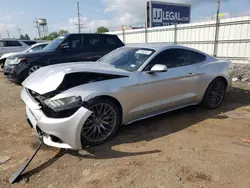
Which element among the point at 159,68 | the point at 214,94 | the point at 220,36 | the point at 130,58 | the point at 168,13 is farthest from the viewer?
the point at 168,13

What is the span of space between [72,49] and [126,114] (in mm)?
5032

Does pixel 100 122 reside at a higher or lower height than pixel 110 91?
lower

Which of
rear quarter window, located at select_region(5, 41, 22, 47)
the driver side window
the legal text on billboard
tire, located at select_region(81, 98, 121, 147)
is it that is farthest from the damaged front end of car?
the legal text on billboard

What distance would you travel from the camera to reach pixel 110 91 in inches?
128

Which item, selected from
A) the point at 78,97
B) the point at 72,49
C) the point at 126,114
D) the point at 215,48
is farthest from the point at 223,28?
the point at 78,97

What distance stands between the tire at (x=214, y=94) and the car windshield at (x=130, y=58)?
67.6 inches

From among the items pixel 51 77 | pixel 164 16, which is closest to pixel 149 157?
pixel 51 77

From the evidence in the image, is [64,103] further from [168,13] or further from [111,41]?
[168,13]

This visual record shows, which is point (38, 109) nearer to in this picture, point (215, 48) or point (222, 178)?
point (222, 178)

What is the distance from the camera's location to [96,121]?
128 inches

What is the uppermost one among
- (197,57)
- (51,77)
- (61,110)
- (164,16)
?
(164,16)

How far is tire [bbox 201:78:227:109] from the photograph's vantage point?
483cm

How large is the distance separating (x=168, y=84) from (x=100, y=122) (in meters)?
1.49

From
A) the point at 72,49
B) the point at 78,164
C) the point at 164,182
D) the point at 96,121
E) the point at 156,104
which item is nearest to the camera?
the point at 164,182
